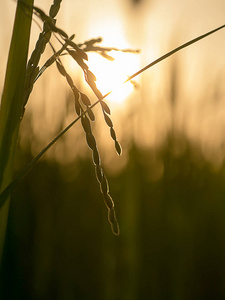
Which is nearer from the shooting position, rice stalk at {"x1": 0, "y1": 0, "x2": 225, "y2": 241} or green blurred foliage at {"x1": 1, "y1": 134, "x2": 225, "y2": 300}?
rice stalk at {"x1": 0, "y1": 0, "x2": 225, "y2": 241}

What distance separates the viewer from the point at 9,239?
1.49 meters

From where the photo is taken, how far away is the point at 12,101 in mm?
451

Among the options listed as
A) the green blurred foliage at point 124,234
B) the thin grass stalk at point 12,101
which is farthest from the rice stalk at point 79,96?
the green blurred foliage at point 124,234

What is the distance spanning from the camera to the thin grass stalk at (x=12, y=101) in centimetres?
45

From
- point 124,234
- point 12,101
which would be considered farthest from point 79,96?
point 124,234

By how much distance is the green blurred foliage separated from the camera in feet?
4.52

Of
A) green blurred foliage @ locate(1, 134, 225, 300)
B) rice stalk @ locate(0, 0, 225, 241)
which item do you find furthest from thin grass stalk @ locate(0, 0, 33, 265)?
green blurred foliage @ locate(1, 134, 225, 300)

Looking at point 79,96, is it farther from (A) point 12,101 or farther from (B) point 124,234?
(B) point 124,234

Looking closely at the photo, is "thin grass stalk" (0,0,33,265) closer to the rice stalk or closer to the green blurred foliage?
the rice stalk

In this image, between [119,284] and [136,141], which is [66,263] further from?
[136,141]

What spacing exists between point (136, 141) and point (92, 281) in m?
0.70

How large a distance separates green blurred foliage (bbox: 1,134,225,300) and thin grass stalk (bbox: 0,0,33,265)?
0.94 m

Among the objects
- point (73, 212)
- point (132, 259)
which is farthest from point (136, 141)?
point (132, 259)

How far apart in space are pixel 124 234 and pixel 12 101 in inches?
44.4
